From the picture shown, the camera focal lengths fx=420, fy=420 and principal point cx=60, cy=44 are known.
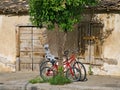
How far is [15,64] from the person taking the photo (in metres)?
18.4

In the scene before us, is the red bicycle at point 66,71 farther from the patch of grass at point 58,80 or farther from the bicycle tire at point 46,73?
the patch of grass at point 58,80

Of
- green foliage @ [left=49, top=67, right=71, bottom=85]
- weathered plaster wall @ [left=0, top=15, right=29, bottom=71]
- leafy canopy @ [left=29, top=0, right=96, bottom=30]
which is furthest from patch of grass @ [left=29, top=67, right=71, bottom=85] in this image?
weathered plaster wall @ [left=0, top=15, right=29, bottom=71]

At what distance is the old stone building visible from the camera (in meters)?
16.6

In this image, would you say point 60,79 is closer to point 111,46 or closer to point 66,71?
point 66,71

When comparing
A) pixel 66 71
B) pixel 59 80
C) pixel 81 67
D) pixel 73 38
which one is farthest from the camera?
pixel 73 38

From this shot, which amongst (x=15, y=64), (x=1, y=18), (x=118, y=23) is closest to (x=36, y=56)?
(x=15, y=64)

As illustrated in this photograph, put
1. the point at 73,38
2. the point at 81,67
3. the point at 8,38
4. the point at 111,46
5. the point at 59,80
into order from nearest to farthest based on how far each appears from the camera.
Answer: the point at 59,80
the point at 81,67
the point at 111,46
the point at 73,38
the point at 8,38

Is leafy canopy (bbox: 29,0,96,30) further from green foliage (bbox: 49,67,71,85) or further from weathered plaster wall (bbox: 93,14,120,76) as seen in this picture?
weathered plaster wall (bbox: 93,14,120,76)

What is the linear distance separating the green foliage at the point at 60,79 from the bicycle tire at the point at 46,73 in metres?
0.62

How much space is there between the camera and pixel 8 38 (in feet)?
61.1

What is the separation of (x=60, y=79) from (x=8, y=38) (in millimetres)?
5095

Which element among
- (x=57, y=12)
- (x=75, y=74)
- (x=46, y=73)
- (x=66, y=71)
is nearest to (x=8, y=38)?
(x=46, y=73)

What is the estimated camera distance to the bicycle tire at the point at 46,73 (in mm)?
15102

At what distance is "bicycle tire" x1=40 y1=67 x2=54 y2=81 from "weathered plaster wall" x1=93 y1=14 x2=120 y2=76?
102 inches
